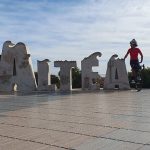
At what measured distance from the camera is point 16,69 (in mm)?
20938

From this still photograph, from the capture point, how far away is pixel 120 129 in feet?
20.6

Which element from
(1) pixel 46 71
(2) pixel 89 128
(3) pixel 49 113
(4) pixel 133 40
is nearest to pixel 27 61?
(1) pixel 46 71

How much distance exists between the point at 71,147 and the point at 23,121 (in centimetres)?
237

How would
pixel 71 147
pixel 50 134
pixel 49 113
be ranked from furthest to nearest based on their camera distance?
pixel 49 113 → pixel 50 134 → pixel 71 147

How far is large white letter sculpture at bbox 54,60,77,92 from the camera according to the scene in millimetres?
19984

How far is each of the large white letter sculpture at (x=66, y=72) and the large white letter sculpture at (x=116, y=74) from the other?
2.00m

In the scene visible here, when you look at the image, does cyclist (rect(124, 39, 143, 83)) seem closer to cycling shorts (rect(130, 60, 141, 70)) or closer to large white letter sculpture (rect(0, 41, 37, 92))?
cycling shorts (rect(130, 60, 141, 70))

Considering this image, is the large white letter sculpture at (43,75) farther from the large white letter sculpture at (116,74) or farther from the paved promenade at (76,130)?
the paved promenade at (76,130)

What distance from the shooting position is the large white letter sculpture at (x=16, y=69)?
20.7 meters

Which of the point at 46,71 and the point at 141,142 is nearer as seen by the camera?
the point at 141,142

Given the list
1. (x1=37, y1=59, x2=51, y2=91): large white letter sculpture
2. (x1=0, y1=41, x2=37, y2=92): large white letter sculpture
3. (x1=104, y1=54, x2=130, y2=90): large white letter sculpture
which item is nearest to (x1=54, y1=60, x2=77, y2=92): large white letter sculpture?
(x1=37, y1=59, x2=51, y2=91): large white letter sculpture

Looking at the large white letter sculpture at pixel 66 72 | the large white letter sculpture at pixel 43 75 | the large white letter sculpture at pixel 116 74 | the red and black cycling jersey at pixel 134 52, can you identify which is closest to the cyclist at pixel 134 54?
the red and black cycling jersey at pixel 134 52

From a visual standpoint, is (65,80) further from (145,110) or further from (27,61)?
(145,110)

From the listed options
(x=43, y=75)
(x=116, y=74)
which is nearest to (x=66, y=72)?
(x=43, y=75)
